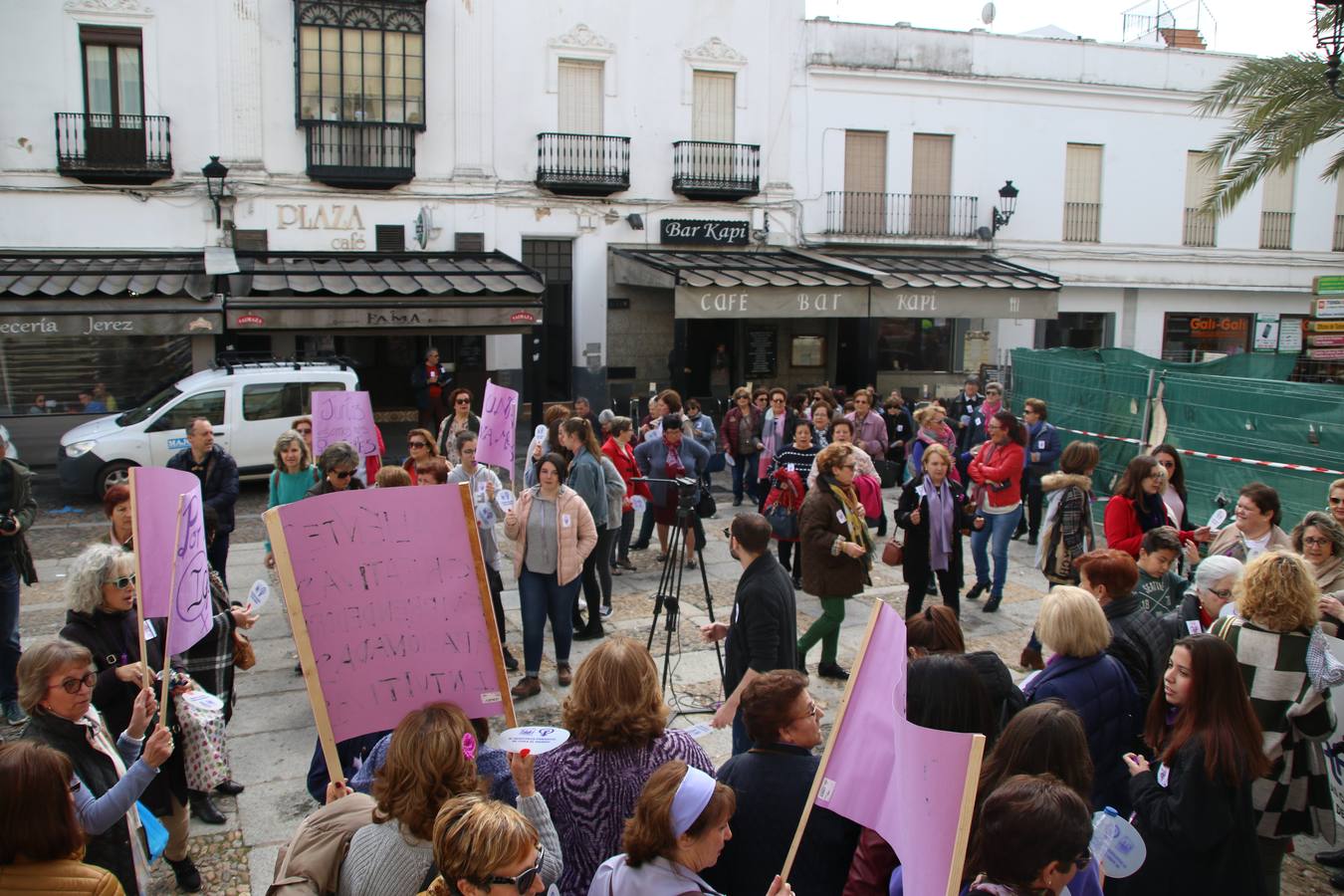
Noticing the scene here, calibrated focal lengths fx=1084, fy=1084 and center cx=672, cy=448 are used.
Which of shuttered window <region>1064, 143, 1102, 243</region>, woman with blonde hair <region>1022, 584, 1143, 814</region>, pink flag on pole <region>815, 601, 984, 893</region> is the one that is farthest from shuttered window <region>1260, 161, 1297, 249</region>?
pink flag on pole <region>815, 601, 984, 893</region>

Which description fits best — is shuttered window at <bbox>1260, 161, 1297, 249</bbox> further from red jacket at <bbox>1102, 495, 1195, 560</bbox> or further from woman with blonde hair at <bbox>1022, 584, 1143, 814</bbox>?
woman with blonde hair at <bbox>1022, 584, 1143, 814</bbox>

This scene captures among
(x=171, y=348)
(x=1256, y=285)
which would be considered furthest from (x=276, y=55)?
(x=1256, y=285)

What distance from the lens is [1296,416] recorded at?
1067cm

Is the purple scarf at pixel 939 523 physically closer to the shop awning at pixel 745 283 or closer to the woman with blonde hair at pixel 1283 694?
the woman with blonde hair at pixel 1283 694

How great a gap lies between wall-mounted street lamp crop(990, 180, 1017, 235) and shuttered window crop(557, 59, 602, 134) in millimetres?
8888

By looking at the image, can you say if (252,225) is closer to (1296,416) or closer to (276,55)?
(276,55)

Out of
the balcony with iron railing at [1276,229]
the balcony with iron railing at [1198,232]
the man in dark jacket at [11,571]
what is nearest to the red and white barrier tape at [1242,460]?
the man in dark jacket at [11,571]

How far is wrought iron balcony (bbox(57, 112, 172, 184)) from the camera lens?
695 inches

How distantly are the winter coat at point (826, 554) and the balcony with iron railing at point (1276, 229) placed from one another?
2381cm

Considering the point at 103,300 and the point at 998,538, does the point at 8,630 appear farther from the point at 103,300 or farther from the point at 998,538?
the point at 103,300

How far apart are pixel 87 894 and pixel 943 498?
20.8 feet

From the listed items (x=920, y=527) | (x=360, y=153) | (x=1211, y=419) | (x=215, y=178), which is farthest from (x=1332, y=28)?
(x=215, y=178)

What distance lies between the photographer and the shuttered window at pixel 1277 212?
85.9 feet

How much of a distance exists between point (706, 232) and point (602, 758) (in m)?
19.0
